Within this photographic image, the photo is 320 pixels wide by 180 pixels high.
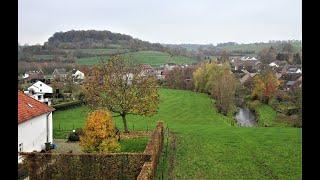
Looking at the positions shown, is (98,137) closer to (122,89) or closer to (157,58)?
(122,89)

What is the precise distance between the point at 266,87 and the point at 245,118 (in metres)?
9.92

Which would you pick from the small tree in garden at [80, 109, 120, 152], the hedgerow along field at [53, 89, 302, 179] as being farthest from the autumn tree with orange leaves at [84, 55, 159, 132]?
the small tree in garden at [80, 109, 120, 152]

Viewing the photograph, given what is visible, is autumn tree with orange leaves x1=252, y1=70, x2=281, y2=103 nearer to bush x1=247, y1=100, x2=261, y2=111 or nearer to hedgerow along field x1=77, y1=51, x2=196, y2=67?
bush x1=247, y1=100, x2=261, y2=111

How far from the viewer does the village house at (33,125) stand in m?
24.2

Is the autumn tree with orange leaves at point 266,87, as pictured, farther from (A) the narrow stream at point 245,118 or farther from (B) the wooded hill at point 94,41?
(B) the wooded hill at point 94,41

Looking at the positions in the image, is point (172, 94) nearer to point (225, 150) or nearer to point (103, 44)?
point (225, 150)

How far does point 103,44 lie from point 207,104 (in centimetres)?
7941

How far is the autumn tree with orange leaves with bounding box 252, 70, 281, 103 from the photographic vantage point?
2411 inches

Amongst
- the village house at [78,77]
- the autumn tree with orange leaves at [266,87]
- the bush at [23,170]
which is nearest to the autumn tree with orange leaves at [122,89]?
the bush at [23,170]

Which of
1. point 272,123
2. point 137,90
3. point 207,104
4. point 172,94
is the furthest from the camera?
point 172,94

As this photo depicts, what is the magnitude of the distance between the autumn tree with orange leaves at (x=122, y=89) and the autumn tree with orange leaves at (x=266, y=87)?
32.9 meters

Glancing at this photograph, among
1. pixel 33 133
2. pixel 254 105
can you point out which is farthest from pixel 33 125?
pixel 254 105
